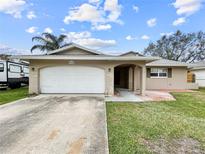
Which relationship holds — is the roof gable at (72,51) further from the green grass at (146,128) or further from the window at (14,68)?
the green grass at (146,128)

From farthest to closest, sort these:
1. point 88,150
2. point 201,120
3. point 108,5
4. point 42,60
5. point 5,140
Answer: point 108,5, point 42,60, point 201,120, point 5,140, point 88,150

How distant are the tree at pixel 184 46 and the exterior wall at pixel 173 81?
23482 mm

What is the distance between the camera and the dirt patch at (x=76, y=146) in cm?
482

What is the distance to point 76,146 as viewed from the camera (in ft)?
16.9

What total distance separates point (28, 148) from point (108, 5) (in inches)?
726

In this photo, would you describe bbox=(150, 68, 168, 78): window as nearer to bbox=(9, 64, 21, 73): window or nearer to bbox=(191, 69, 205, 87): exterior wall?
bbox=(191, 69, 205, 87): exterior wall

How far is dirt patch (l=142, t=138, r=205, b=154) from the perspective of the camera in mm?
5076

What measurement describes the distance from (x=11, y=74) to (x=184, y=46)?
34.6m

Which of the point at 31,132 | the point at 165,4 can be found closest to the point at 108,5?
the point at 165,4

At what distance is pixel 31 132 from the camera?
625 cm

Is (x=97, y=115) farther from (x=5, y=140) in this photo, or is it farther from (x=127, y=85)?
(x=127, y=85)

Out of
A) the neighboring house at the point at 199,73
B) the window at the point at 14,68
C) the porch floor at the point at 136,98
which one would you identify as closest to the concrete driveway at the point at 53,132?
the porch floor at the point at 136,98

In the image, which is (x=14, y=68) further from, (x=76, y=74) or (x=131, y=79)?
(x=131, y=79)

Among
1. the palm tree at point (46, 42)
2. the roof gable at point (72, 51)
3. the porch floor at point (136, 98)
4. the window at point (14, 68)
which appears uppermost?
the palm tree at point (46, 42)
